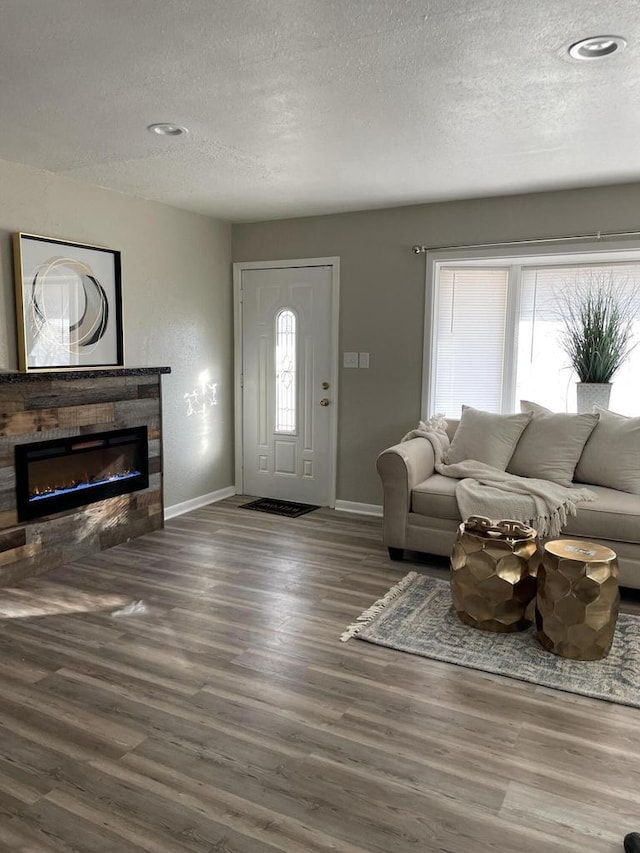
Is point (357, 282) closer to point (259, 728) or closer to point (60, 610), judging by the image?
point (60, 610)

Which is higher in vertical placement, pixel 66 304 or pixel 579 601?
pixel 66 304

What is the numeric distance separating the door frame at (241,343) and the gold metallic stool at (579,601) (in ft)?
8.59

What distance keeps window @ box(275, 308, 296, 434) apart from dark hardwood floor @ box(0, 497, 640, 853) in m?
2.21

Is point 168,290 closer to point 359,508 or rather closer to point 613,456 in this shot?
point 359,508

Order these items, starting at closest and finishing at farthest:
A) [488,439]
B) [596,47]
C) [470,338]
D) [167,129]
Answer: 1. [596,47]
2. [167,129]
3. [488,439]
4. [470,338]

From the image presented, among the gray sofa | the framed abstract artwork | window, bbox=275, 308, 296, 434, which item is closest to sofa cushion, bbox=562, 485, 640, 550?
A: the gray sofa

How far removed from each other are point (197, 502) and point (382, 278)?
2334 millimetres

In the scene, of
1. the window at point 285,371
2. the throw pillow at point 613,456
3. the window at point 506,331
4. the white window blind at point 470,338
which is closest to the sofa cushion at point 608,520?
the throw pillow at point 613,456

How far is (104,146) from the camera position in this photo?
334 centimetres

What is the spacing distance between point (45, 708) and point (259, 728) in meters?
0.81

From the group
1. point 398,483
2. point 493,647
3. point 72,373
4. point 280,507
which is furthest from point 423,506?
point 72,373

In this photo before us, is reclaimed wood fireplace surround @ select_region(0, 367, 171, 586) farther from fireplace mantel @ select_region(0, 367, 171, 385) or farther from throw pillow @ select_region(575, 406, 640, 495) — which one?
throw pillow @ select_region(575, 406, 640, 495)

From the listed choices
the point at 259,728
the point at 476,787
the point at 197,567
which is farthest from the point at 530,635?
the point at 197,567

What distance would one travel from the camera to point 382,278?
195 inches
